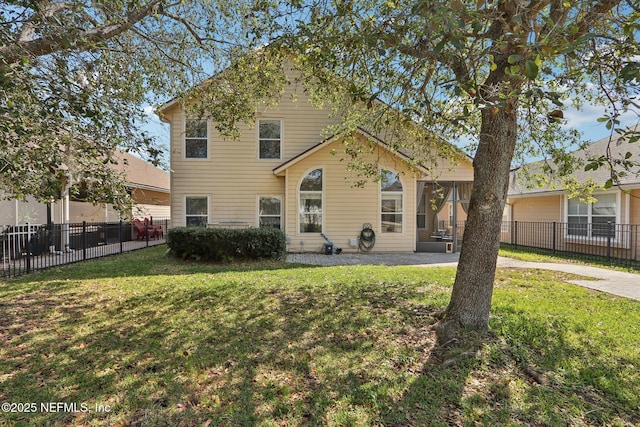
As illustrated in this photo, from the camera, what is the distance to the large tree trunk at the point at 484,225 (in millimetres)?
3967

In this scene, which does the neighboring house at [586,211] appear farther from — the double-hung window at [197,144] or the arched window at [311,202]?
the double-hung window at [197,144]

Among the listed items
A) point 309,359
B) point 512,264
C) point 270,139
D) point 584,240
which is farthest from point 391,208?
point 309,359

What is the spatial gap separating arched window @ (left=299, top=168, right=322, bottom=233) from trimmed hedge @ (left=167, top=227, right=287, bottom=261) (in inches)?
89.2

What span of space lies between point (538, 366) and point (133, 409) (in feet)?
13.5

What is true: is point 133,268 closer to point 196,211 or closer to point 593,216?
point 196,211

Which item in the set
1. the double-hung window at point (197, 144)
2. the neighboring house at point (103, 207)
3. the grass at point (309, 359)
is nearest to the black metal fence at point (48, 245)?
Answer: the neighboring house at point (103, 207)

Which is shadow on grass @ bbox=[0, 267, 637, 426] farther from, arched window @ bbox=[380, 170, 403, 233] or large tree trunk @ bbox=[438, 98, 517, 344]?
arched window @ bbox=[380, 170, 403, 233]

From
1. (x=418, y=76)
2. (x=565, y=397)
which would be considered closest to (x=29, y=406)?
(x=565, y=397)

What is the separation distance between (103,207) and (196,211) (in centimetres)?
761

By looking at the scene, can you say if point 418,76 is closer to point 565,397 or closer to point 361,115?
point 361,115

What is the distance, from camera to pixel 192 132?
504 inches

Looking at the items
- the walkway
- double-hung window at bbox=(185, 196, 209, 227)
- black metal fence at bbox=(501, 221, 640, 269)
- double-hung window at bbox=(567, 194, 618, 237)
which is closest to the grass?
the walkway

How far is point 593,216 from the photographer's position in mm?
13055

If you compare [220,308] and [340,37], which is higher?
[340,37]
